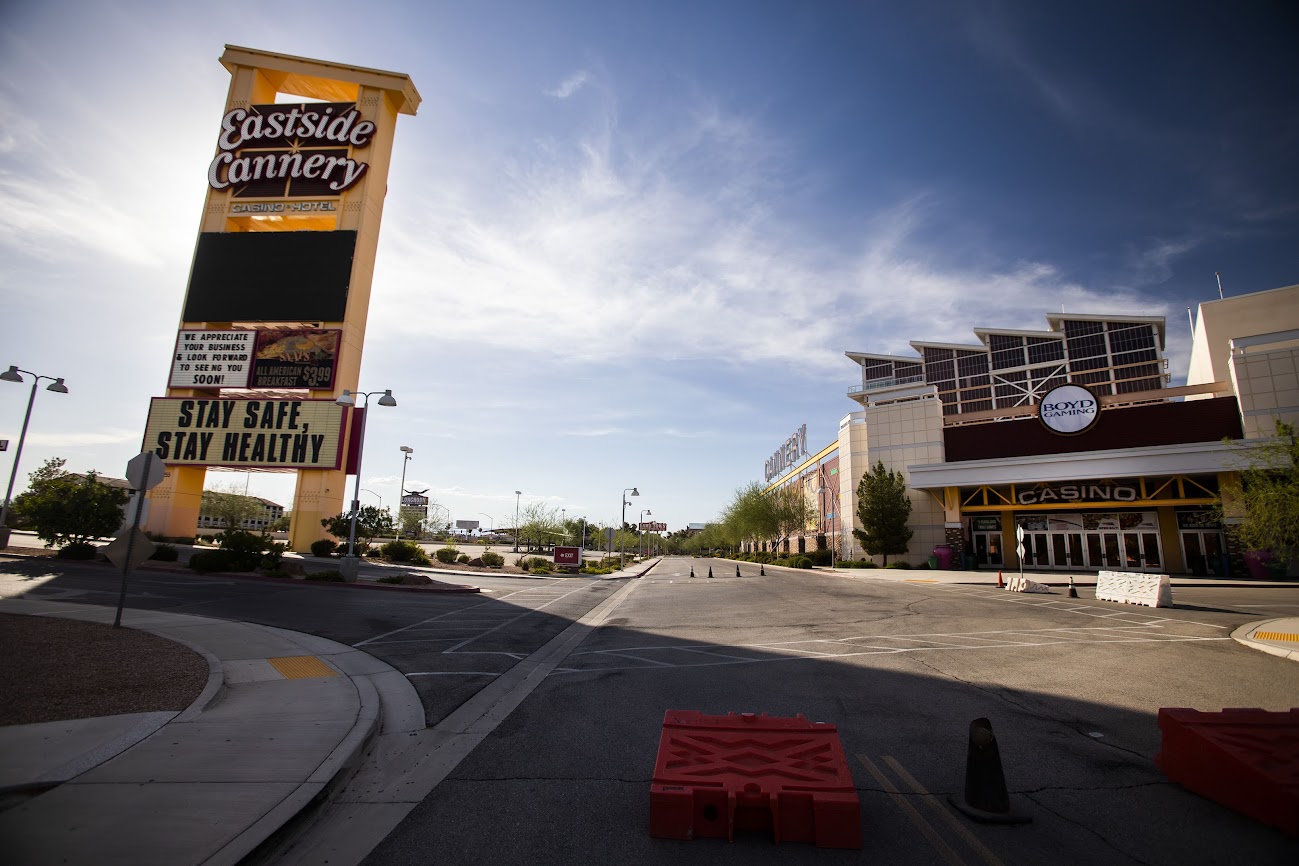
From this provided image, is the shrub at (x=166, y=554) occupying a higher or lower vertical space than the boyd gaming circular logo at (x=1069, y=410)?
lower

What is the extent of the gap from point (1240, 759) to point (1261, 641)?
964cm

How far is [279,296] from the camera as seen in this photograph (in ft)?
123

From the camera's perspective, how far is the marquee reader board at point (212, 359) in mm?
36469

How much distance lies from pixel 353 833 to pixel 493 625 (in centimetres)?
1017

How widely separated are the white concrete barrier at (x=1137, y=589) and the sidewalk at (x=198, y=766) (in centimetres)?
2005

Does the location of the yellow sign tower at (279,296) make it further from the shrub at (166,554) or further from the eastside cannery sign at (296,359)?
the shrub at (166,554)

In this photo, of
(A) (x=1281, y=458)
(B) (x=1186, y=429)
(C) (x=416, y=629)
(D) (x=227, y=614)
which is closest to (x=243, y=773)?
(C) (x=416, y=629)

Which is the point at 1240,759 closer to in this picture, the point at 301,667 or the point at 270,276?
the point at 301,667

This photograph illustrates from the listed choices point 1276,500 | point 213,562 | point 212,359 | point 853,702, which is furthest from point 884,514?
point 212,359

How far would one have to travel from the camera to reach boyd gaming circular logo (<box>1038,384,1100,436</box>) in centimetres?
3588

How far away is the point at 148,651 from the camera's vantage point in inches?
314

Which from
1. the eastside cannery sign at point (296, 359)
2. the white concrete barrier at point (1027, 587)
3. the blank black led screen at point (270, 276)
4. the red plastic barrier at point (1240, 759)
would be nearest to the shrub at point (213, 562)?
the eastside cannery sign at point (296, 359)

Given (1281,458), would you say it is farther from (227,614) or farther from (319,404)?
(319,404)

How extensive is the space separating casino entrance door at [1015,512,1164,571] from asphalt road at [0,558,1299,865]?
21597mm
